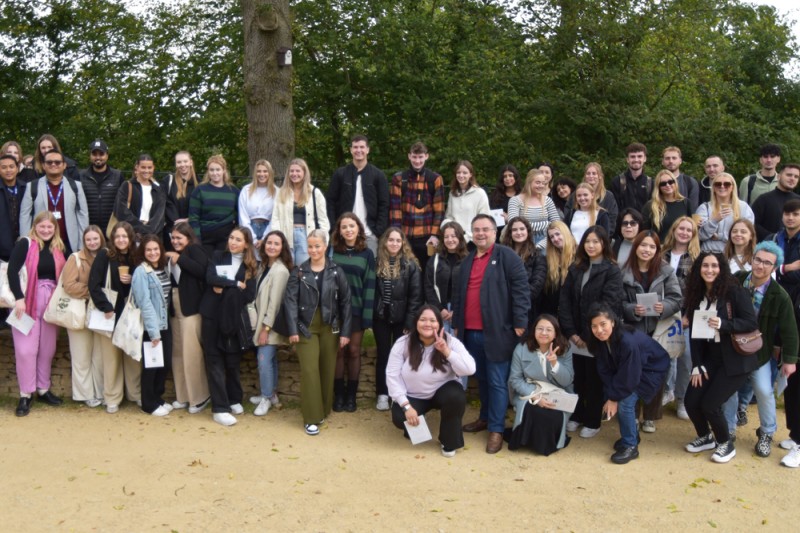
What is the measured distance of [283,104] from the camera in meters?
9.24

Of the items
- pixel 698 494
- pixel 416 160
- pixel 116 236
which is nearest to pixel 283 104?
pixel 416 160

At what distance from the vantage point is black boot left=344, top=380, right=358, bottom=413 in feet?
24.5

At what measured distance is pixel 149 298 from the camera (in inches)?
279

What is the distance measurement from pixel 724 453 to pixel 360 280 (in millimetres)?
3437

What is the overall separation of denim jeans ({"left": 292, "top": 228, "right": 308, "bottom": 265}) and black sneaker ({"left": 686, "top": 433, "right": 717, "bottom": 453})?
3.97m

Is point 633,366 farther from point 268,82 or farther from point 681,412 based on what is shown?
point 268,82

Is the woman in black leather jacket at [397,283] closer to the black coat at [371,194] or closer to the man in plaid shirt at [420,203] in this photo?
the man in plaid shirt at [420,203]

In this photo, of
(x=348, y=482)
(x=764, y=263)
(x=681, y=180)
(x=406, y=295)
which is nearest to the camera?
(x=348, y=482)

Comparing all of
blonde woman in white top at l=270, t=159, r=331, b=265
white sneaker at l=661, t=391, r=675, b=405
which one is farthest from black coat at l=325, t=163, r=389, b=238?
white sneaker at l=661, t=391, r=675, b=405

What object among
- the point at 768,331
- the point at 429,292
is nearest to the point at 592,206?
the point at 429,292

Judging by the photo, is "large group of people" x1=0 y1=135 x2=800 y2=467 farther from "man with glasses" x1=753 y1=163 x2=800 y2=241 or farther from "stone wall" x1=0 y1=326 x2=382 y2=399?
"stone wall" x1=0 y1=326 x2=382 y2=399

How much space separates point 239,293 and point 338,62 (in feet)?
25.9

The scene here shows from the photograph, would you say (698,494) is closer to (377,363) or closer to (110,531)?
(377,363)

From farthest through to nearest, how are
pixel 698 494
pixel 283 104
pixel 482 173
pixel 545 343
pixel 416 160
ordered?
pixel 482 173
pixel 283 104
pixel 416 160
pixel 545 343
pixel 698 494
